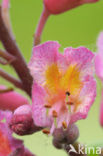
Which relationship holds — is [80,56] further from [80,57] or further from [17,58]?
[17,58]

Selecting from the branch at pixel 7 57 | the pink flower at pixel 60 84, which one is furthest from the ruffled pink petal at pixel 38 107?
the branch at pixel 7 57

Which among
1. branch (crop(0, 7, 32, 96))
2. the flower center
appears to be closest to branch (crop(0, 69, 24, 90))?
branch (crop(0, 7, 32, 96))

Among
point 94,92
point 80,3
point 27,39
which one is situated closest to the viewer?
point 94,92

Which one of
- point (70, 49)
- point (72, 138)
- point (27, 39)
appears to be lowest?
point (27, 39)

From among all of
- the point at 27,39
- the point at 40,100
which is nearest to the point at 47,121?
the point at 40,100

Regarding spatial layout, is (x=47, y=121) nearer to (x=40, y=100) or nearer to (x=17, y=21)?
(x=40, y=100)

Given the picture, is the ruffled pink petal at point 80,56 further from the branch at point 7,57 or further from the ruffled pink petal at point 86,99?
the branch at point 7,57

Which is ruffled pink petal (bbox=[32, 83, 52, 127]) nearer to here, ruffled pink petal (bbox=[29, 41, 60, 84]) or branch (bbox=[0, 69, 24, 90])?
ruffled pink petal (bbox=[29, 41, 60, 84])
